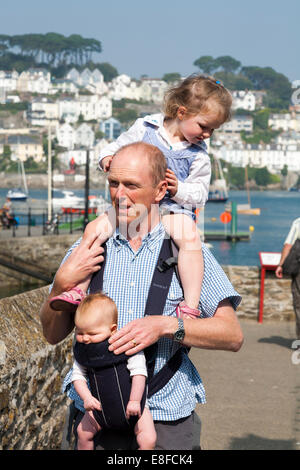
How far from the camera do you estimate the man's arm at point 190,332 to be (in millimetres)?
2488

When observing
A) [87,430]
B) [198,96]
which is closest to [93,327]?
[87,430]

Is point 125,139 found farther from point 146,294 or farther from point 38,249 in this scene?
point 38,249

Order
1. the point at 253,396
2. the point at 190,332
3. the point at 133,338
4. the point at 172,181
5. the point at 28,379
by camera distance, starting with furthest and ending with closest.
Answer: the point at 253,396, the point at 28,379, the point at 172,181, the point at 190,332, the point at 133,338

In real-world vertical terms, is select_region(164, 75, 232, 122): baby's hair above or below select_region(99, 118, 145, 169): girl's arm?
above

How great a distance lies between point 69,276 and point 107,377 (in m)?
0.36

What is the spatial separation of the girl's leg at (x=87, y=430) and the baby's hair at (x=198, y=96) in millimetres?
1193

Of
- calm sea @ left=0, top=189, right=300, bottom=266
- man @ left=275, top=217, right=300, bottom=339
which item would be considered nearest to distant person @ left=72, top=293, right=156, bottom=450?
Result: man @ left=275, top=217, right=300, bottom=339

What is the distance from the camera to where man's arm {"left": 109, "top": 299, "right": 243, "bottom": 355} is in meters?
2.49

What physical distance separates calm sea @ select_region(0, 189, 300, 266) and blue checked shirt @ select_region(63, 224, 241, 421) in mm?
31801

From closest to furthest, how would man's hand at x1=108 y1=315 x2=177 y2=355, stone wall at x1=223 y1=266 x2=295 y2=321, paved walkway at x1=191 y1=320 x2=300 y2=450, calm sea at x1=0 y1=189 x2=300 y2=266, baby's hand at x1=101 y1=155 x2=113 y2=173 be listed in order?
man's hand at x1=108 y1=315 x2=177 y2=355 < baby's hand at x1=101 y1=155 x2=113 y2=173 < paved walkway at x1=191 y1=320 x2=300 y2=450 < stone wall at x1=223 y1=266 x2=295 y2=321 < calm sea at x1=0 y1=189 x2=300 y2=266

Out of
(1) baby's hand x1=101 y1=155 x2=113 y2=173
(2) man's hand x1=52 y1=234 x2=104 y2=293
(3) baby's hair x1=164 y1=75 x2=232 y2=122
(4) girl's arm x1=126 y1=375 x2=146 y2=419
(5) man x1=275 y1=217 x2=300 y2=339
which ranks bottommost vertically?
(5) man x1=275 y1=217 x2=300 y2=339

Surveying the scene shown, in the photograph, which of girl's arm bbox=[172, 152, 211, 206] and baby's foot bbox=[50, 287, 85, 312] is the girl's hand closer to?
girl's arm bbox=[172, 152, 211, 206]

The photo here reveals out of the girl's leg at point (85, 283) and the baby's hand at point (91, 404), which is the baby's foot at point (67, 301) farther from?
the baby's hand at point (91, 404)

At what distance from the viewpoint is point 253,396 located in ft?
24.4
